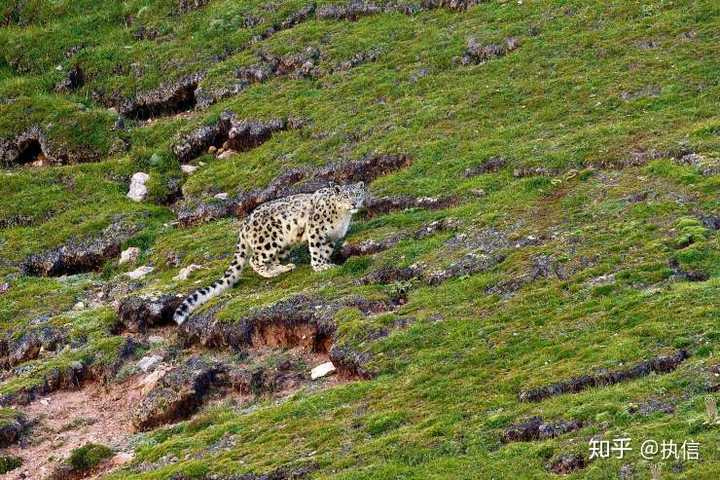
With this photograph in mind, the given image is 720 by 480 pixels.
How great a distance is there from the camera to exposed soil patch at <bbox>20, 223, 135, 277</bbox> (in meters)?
44.6

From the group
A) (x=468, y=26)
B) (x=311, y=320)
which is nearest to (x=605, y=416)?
(x=311, y=320)

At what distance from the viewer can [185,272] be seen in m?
39.8

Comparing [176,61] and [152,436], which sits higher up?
[176,61]

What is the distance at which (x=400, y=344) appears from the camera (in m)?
30.8

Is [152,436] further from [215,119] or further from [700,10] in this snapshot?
[700,10]

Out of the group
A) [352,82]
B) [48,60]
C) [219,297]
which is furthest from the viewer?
A: [48,60]

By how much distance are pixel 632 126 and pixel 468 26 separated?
13.6 metres

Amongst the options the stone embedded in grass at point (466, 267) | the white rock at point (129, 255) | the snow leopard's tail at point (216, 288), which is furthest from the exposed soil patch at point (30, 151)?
the stone embedded in grass at point (466, 267)

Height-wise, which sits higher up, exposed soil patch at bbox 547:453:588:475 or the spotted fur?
the spotted fur

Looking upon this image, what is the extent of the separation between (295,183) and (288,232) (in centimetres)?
729

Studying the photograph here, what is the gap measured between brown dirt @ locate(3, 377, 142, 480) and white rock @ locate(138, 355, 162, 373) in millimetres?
386

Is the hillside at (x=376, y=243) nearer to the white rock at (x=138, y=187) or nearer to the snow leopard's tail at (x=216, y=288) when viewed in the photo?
the white rock at (x=138, y=187)

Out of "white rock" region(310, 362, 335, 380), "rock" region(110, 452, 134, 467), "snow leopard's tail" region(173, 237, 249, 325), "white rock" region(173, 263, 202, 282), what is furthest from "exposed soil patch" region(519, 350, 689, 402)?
"white rock" region(173, 263, 202, 282)

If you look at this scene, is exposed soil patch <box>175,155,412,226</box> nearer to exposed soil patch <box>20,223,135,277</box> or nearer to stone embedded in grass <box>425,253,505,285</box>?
exposed soil patch <box>20,223,135,277</box>
